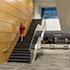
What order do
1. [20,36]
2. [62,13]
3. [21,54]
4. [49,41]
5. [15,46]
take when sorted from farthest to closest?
1. [49,41]
2. [20,36]
3. [15,46]
4. [21,54]
5. [62,13]

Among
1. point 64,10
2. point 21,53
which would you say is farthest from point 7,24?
point 64,10

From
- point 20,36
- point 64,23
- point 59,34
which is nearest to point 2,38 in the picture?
point 20,36

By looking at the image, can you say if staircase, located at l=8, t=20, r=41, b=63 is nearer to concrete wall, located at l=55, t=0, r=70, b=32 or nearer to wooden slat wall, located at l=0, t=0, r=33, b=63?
wooden slat wall, located at l=0, t=0, r=33, b=63

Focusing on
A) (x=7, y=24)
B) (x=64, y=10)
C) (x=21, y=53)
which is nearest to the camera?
(x=64, y=10)

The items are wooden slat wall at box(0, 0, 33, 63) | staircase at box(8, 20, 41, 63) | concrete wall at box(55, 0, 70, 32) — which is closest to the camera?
concrete wall at box(55, 0, 70, 32)

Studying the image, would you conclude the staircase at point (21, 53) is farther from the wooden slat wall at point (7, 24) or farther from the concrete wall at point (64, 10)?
the concrete wall at point (64, 10)

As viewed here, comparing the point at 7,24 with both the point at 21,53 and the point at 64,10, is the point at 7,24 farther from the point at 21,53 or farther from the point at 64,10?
the point at 64,10

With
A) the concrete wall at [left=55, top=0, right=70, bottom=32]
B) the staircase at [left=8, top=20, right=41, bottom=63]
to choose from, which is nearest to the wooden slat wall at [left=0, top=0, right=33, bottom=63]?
the staircase at [left=8, top=20, right=41, bottom=63]

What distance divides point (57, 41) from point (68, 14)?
72.2 feet

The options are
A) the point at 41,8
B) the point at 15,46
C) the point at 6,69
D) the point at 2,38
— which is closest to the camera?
the point at 6,69

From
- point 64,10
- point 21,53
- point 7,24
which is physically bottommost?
point 21,53

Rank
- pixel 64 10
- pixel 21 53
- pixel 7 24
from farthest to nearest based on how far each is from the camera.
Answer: pixel 21 53 < pixel 7 24 < pixel 64 10

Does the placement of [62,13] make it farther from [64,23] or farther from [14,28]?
[14,28]

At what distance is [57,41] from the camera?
24.0 meters
